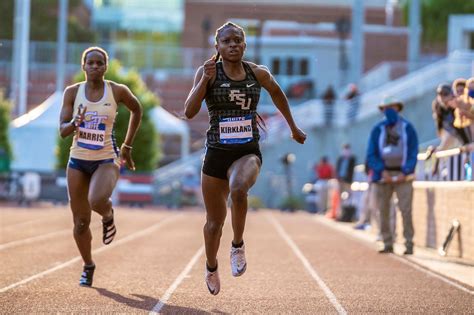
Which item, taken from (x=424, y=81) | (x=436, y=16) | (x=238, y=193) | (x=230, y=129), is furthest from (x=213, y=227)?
(x=436, y=16)

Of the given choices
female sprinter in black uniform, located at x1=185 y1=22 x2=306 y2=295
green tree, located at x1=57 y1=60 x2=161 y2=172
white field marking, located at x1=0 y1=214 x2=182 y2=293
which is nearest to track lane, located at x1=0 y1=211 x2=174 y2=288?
white field marking, located at x1=0 y1=214 x2=182 y2=293

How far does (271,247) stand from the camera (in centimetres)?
1766

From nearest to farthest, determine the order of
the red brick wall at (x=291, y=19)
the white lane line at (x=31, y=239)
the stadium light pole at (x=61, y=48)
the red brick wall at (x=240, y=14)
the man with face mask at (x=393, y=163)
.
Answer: the man with face mask at (x=393, y=163)
the white lane line at (x=31, y=239)
the stadium light pole at (x=61, y=48)
the red brick wall at (x=240, y=14)
the red brick wall at (x=291, y=19)

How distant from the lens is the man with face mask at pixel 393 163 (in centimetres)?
1648

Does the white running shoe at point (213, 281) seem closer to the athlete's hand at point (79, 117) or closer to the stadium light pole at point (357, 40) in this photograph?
the athlete's hand at point (79, 117)

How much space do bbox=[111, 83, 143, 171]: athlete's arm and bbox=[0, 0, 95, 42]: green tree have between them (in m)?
63.4

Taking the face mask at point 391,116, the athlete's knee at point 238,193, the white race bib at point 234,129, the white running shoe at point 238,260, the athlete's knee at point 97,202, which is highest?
the face mask at point 391,116

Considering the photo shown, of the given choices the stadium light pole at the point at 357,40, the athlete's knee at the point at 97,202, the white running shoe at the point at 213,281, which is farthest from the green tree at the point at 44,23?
the white running shoe at the point at 213,281

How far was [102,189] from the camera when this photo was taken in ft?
34.9

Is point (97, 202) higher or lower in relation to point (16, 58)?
lower

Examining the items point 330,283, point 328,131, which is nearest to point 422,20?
point 328,131

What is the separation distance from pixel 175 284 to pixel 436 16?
252 feet

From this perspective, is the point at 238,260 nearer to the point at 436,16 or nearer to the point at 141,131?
the point at 141,131

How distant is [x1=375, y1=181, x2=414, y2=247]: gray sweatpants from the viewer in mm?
16562
